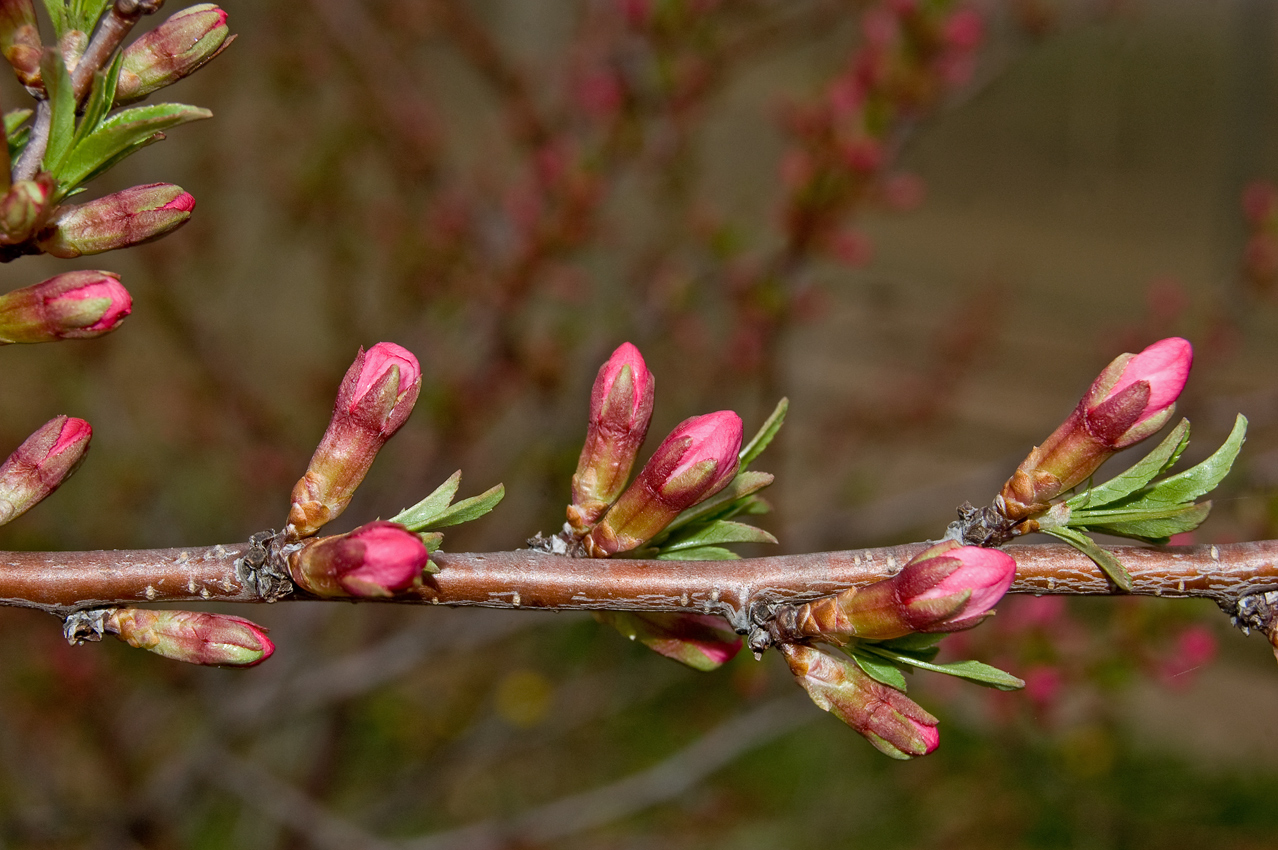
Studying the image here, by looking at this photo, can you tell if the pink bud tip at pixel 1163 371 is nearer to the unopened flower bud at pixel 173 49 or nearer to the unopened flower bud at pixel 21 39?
the unopened flower bud at pixel 173 49

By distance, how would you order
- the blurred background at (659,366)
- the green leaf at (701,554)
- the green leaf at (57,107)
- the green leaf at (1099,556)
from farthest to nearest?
the blurred background at (659,366)
the green leaf at (701,554)
the green leaf at (1099,556)
the green leaf at (57,107)

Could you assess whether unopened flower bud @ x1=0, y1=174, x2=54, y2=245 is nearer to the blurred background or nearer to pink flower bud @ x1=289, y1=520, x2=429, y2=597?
pink flower bud @ x1=289, y1=520, x2=429, y2=597

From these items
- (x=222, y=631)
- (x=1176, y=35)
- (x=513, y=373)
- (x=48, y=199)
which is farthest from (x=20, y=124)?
(x=1176, y=35)

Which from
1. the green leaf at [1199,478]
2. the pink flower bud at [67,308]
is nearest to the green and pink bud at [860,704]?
the green leaf at [1199,478]

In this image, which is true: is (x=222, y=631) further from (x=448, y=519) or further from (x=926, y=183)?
(x=926, y=183)

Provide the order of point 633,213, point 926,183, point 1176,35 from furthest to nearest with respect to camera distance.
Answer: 1. point 633,213
2. point 926,183
3. point 1176,35

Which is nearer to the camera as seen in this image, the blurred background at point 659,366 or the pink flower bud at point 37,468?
the pink flower bud at point 37,468
